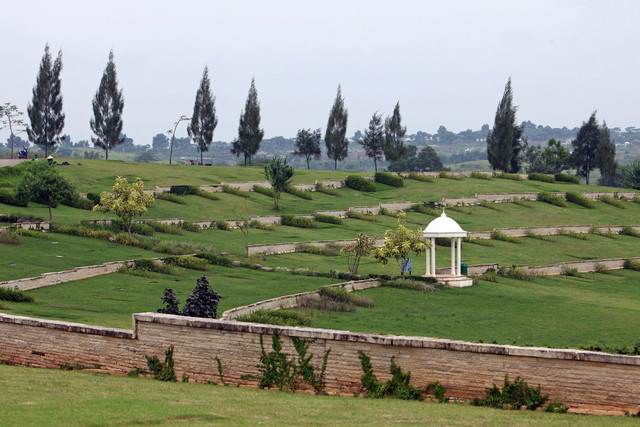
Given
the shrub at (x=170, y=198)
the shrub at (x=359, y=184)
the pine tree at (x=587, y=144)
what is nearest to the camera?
the shrub at (x=170, y=198)

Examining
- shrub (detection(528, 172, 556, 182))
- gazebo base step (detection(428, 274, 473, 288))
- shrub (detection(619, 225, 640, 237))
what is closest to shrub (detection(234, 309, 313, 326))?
gazebo base step (detection(428, 274, 473, 288))

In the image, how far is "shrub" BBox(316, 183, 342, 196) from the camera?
3147 inches

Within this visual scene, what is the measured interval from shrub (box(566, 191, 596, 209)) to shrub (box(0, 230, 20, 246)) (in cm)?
6224

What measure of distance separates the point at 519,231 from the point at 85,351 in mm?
51706

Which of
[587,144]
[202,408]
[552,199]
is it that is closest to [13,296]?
[202,408]

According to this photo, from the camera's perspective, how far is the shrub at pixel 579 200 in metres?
83.5

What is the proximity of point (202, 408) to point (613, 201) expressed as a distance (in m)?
81.2

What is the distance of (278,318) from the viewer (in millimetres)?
25312

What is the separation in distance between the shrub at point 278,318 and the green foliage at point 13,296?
831 cm

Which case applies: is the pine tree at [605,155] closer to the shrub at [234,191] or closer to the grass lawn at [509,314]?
the shrub at [234,191]

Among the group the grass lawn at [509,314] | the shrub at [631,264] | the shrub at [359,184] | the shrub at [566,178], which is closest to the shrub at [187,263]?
the grass lawn at [509,314]

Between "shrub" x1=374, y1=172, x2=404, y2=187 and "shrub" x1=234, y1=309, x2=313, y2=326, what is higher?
"shrub" x1=374, y1=172, x2=404, y2=187

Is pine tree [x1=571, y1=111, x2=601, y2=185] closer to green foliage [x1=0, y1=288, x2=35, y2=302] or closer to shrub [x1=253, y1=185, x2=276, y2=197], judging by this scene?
shrub [x1=253, y1=185, x2=276, y2=197]

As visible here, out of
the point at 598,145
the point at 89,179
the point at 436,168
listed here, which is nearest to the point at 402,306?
the point at 89,179
